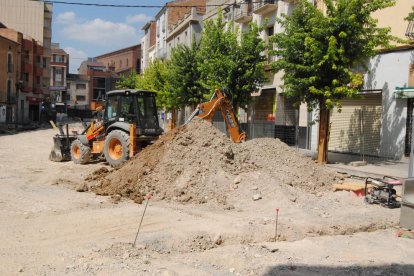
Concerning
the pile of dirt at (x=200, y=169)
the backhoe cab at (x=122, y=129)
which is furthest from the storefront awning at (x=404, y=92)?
the backhoe cab at (x=122, y=129)

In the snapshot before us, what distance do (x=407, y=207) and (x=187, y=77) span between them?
69.7 ft

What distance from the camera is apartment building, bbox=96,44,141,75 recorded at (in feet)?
310

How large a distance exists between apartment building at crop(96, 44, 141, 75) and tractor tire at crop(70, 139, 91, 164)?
2885 inches

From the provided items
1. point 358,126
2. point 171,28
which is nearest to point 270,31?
point 358,126

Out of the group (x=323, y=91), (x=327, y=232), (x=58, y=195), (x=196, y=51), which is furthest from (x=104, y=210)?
(x=196, y=51)

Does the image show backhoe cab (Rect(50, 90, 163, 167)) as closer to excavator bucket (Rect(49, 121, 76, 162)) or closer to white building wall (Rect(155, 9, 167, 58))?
excavator bucket (Rect(49, 121, 76, 162))

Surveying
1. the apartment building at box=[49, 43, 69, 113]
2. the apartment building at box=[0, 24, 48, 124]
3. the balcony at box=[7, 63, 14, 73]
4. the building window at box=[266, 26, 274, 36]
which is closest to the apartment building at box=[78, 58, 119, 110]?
the apartment building at box=[49, 43, 69, 113]

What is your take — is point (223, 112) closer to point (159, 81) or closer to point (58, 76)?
point (159, 81)

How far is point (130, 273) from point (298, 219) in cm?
398

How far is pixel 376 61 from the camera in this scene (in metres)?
18.8

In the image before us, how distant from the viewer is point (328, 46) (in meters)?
15.5

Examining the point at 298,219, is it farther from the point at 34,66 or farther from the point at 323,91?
the point at 34,66

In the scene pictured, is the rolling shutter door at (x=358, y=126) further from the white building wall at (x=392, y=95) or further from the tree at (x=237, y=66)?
the tree at (x=237, y=66)

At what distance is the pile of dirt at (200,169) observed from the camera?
10.2m
